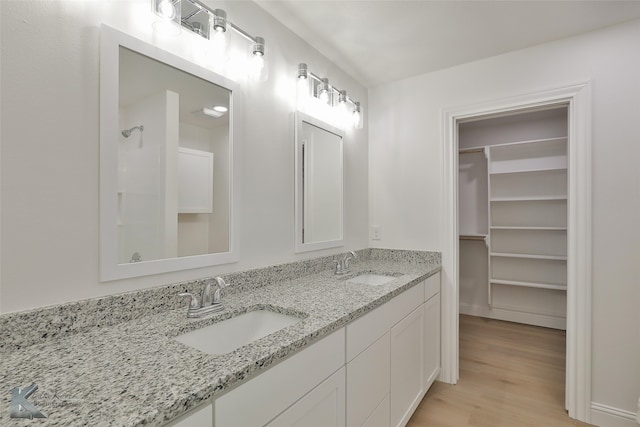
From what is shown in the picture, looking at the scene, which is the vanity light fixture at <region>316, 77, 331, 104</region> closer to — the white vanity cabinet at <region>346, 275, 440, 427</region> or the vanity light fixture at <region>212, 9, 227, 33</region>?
the vanity light fixture at <region>212, 9, 227, 33</region>

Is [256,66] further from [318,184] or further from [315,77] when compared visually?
[318,184]

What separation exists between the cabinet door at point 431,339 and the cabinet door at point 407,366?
84mm

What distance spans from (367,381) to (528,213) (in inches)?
122

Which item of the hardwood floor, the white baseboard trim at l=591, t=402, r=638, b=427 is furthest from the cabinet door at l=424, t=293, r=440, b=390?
the white baseboard trim at l=591, t=402, r=638, b=427

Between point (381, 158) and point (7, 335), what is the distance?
2.43m

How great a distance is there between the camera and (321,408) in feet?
3.49

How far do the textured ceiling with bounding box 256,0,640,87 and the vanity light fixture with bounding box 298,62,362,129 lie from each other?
0.56 feet

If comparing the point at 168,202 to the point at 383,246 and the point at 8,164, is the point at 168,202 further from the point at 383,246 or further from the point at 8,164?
the point at 383,246

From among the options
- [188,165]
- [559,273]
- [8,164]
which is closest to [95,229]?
[8,164]

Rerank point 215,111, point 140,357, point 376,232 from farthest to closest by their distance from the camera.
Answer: point 376,232, point 215,111, point 140,357

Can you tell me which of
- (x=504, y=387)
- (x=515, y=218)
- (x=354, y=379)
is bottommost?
(x=504, y=387)

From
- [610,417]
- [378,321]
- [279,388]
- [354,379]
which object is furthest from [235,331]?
[610,417]

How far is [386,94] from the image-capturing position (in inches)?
104

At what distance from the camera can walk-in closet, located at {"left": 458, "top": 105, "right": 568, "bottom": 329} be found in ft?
10.8
